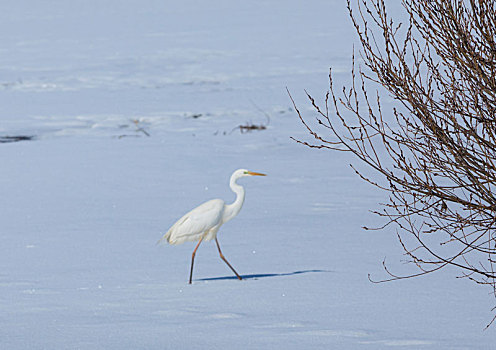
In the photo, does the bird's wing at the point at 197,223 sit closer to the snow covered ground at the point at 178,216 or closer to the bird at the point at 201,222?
the bird at the point at 201,222

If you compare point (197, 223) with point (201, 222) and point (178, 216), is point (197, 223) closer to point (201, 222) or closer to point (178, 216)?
point (201, 222)

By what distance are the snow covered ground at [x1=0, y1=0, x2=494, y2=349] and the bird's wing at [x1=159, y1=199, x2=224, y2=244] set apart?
1.45 feet

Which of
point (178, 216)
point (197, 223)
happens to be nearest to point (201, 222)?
point (197, 223)

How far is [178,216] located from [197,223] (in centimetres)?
446

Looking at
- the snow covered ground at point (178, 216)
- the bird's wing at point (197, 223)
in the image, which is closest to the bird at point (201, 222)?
the bird's wing at point (197, 223)

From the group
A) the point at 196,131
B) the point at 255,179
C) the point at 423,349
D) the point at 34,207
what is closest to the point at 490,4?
the point at 423,349

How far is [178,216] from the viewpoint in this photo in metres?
12.3

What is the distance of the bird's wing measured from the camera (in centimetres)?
790

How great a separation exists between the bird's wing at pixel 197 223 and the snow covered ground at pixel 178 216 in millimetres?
443

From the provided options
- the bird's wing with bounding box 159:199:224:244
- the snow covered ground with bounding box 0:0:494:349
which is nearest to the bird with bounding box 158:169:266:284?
the bird's wing with bounding box 159:199:224:244

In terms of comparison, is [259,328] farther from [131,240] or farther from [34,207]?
[34,207]

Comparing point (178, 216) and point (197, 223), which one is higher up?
point (197, 223)

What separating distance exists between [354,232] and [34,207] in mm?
4654

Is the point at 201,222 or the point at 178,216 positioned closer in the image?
the point at 201,222
